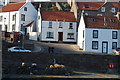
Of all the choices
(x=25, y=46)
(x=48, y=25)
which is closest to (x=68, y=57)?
(x=25, y=46)

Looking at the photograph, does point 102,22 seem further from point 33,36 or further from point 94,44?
point 33,36

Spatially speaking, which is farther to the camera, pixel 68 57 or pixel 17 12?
pixel 17 12

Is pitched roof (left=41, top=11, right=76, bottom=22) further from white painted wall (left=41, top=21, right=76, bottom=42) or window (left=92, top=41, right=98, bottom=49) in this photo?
window (left=92, top=41, right=98, bottom=49)

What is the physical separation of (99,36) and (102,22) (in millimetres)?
2600

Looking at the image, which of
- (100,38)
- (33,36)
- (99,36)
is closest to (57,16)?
(33,36)

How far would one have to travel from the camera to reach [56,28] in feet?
163

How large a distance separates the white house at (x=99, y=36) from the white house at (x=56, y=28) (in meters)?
5.29

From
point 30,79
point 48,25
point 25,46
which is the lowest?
point 30,79

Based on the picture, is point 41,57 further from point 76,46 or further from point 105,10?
point 105,10

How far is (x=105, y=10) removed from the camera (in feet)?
179

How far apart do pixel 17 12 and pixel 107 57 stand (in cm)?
2274

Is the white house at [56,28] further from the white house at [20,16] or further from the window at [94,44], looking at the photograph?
the window at [94,44]

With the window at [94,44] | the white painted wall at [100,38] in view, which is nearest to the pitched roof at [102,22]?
the white painted wall at [100,38]

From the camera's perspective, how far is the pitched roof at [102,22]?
44.5 m
